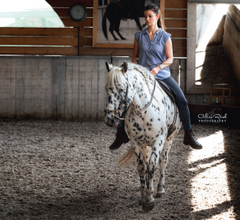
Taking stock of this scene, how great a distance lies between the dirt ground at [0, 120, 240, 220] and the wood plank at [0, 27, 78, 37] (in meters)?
3.18

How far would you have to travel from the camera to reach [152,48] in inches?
111

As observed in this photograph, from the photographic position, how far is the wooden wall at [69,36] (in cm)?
789

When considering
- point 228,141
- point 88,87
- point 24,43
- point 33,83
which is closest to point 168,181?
point 228,141

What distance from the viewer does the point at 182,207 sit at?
2.85m

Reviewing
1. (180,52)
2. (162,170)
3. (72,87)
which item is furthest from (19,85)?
(162,170)

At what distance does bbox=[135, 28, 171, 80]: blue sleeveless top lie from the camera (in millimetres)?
2811

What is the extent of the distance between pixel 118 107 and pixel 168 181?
1701 mm

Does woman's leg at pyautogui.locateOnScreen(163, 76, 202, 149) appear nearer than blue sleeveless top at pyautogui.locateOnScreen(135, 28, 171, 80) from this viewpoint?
No

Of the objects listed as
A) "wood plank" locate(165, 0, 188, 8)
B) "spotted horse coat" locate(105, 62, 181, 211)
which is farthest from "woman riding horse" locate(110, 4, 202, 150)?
"wood plank" locate(165, 0, 188, 8)

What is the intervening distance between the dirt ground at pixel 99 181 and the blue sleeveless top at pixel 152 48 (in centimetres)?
140

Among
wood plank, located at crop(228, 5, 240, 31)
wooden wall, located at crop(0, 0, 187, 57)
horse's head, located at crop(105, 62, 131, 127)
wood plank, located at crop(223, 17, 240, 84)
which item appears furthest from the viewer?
wood plank, located at crop(228, 5, 240, 31)

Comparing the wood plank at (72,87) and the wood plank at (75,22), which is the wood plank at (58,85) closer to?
the wood plank at (72,87)

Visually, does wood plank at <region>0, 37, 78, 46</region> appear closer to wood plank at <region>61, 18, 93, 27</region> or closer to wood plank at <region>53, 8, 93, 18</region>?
wood plank at <region>61, 18, 93, 27</region>

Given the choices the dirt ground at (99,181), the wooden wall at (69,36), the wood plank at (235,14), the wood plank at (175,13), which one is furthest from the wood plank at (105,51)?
the wood plank at (235,14)
